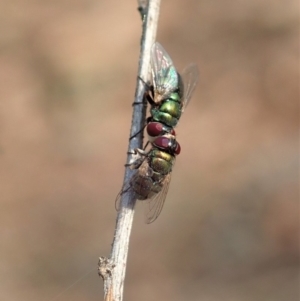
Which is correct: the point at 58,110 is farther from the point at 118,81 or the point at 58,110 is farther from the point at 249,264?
the point at 249,264

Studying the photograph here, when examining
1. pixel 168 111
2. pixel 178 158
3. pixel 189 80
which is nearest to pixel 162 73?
pixel 168 111

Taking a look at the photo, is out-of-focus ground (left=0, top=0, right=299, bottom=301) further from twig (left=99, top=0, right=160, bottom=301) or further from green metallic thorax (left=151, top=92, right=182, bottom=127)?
twig (left=99, top=0, right=160, bottom=301)

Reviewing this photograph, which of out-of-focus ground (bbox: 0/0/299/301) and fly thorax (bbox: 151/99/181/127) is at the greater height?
out-of-focus ground (bbox: 0/0/299/301)

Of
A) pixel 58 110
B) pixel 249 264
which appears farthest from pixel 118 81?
pixel 249 264

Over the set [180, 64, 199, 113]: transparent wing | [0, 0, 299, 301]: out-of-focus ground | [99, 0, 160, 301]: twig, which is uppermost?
[0, 0, 299, 301]: out-of-focus ground

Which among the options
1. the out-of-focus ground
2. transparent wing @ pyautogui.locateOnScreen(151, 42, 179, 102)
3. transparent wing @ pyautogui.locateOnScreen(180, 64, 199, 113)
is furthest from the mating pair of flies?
the out-of-focus ground

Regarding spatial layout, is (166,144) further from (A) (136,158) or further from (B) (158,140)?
(A) (136,158)

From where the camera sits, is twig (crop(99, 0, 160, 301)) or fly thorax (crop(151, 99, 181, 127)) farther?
fly thorax (crop(151, 99, 181, 127))

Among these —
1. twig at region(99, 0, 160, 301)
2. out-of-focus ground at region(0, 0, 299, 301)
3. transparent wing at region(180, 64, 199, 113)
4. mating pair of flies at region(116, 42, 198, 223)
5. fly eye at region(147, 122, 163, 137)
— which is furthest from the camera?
out-of-focus ground at region(0, 0, 299, 301)
